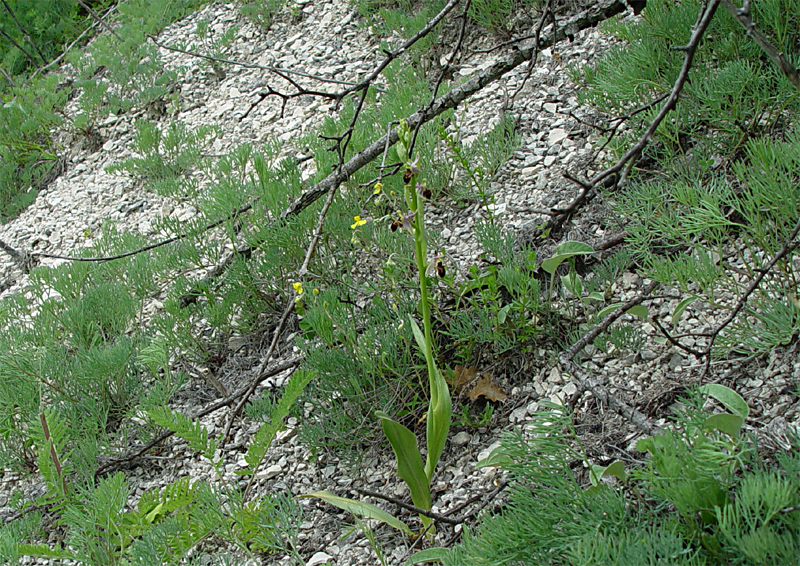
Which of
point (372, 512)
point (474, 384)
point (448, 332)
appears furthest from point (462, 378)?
point (372, 512)

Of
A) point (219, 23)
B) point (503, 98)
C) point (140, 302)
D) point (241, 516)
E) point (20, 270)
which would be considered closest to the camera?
point (241, 516)

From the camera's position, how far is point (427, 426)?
1.78 metres

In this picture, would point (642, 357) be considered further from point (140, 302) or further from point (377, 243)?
point (140, 302)

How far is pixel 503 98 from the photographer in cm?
366

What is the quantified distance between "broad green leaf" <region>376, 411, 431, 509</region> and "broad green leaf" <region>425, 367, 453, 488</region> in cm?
5

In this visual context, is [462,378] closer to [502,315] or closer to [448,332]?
[448,332]

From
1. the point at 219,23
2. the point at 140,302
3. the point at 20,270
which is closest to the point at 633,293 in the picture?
the point at 140,302

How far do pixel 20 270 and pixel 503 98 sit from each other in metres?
3.59

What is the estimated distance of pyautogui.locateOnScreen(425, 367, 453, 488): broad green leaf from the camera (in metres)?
1.74

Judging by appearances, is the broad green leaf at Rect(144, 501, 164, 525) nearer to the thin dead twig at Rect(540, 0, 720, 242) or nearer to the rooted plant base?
the rooted plant base

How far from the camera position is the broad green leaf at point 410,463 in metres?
1.71

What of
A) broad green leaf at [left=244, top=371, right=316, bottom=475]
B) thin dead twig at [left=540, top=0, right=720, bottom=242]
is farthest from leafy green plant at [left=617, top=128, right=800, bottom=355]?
broad green leaf at [left=244, top=371, right=316, bottom=475]

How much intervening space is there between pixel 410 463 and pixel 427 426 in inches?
4.6

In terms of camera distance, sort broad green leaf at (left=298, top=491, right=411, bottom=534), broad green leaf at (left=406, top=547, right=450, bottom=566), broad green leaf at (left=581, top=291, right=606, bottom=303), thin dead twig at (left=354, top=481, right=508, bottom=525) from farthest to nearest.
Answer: broad green leaf at (left=581, top=291, right=606, bottom=303) < broad green leaf at (left=298, top=491, right=411, bottom=534) < thin dead twig at (left=354, top=481, right=508, bottom=525) < broad green leaf at (left=406, top=547, right=450, bottom=566)
